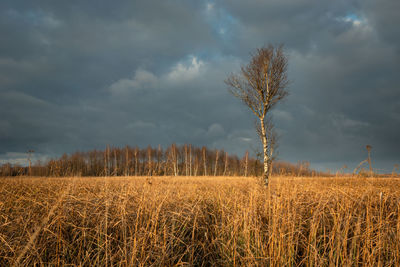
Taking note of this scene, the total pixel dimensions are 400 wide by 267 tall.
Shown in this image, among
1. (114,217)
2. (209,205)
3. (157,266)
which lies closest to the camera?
(157,266)

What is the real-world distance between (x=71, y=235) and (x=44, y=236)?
387mm

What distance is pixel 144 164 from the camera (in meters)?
15.9

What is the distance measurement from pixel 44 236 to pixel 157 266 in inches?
75.7

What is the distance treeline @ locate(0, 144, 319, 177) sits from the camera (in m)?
8.92

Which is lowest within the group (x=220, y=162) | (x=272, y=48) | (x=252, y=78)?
(x=220, y=162)

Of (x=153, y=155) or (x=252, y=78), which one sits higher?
(x=252, y=78)

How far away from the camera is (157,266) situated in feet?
10.1

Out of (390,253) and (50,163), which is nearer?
(390,253)

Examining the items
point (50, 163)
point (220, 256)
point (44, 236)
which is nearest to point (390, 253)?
point (220, 256)

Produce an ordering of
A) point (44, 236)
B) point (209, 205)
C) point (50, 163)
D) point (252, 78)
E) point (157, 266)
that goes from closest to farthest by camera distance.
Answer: point (157, 266) → point (44, 236) → point (209, 205) → point (50, 163) → point (252, 78)

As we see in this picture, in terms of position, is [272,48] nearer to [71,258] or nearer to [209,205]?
[209,205]

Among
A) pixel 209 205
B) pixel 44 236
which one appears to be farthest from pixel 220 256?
pixel 44 236

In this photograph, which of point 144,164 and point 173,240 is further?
point 144,164

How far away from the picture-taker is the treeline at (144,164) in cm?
892
